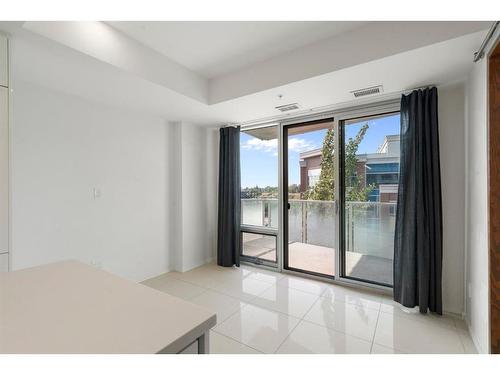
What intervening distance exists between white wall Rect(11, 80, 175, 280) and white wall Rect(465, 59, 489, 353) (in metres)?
3.52

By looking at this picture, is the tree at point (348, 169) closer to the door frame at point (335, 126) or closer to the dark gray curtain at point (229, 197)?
the door frame at point (335, 126)

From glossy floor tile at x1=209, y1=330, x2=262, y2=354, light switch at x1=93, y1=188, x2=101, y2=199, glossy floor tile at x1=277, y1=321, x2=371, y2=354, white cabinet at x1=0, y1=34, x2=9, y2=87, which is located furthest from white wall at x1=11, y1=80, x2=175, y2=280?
glossy floor tile at x1=277, y1=321, x2=371, y2=354

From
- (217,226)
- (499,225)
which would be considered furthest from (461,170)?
(217,226)

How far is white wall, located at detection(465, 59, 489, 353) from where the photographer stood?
1.80 m

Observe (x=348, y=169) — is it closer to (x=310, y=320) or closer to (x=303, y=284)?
(x=303, y=284)

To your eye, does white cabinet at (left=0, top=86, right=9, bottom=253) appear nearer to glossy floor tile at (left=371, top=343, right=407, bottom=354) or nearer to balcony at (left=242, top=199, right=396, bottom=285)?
glossy floor tile at (left=371, top=343, right=407, bottom=354)

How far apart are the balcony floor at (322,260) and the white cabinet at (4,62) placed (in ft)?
11.1

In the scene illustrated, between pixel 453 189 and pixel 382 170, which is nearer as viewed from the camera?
pixel 453 189

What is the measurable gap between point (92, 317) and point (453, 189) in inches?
120

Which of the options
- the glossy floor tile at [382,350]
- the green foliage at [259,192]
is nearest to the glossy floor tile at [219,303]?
the glossy floor tile at [382,350]

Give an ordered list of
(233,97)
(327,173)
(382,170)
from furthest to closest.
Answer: (327,173)
(382,170)
(233,97)

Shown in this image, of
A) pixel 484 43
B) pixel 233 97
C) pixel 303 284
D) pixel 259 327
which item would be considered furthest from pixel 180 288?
pixel 484 43

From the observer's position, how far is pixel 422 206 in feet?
7.94

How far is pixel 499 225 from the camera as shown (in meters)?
1.68
